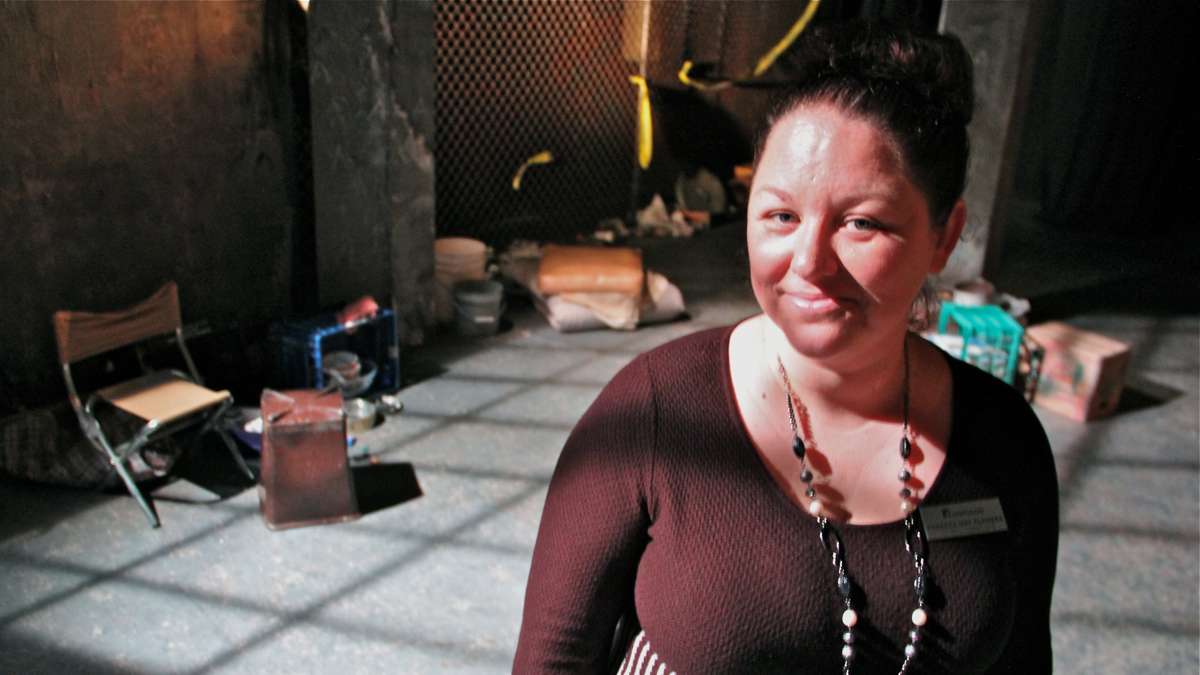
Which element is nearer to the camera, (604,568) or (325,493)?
(604,568)

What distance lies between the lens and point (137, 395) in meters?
4.01

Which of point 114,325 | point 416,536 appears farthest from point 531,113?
point 416,536

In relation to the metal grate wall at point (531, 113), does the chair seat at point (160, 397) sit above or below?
below

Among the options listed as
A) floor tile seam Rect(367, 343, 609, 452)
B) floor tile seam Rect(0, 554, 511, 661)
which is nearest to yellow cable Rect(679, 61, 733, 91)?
floor tile seam Rect(367, 343, 609, 452)

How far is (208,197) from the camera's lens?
4840 mm

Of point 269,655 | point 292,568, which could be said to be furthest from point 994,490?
point 292,568

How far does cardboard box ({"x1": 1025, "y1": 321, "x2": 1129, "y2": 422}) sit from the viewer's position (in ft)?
16.5

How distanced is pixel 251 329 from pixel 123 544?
178cm

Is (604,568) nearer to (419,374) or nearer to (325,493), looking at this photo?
(325,493)

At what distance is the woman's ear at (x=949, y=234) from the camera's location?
1479 mm

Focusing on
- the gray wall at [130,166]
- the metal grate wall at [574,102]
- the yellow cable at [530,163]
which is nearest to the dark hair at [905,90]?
the gray wall at [130,166]

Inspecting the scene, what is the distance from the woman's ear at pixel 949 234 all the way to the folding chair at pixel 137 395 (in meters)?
3.23

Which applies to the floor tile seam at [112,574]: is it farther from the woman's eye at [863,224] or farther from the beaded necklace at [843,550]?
the woman's eye at [863,224]

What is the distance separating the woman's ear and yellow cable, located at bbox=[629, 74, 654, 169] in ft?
22.9
